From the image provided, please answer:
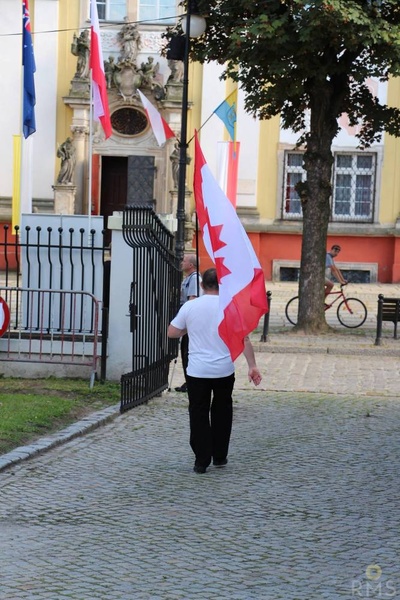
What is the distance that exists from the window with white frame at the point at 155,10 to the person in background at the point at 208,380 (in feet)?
75.2

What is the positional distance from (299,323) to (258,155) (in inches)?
437

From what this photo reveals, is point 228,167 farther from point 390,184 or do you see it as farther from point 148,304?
point 148,304

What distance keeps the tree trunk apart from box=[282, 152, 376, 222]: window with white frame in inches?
410

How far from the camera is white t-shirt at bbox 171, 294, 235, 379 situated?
9.10 m

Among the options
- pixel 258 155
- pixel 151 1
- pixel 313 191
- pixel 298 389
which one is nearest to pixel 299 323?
pixel 313 191

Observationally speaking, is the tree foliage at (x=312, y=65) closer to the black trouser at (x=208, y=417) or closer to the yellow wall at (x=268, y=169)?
the yellow wall at (x=268, y=169)

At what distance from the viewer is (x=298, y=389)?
46.3ft

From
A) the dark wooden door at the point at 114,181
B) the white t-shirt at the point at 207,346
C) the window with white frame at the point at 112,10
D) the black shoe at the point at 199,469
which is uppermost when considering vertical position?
the window with white frame at the point at 112,10

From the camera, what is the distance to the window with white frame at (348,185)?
30875 millimetres

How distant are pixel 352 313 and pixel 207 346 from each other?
13.1 m

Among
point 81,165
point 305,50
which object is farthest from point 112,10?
point 305,50

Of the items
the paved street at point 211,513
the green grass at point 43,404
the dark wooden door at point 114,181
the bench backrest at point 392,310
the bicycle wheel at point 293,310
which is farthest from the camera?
the dark wooden door at point 114,181

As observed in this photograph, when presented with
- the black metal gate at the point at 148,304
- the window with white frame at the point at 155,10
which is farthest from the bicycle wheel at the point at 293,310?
the window with white frame at the point at 155,10

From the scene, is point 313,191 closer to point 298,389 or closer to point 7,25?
point 298,389
